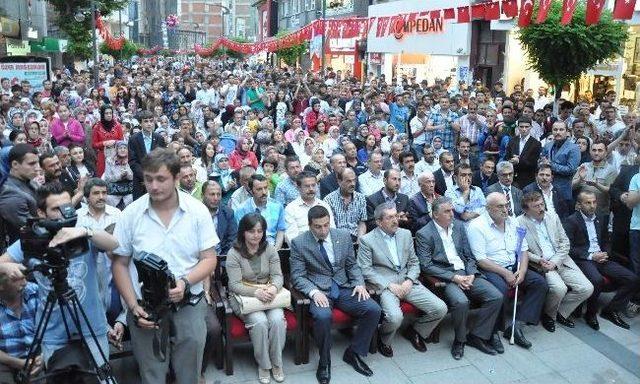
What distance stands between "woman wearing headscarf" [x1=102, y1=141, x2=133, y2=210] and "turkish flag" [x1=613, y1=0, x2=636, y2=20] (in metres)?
7.53

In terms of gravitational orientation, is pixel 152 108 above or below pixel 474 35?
below

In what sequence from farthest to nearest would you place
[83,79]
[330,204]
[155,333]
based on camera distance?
1. [83,79]
2. [330,204]
3. [155,333]

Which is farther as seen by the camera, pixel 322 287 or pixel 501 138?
pixel 501 138

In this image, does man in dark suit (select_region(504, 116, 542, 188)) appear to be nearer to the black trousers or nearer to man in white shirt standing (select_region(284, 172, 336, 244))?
the black trousers

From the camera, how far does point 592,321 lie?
5969 mm

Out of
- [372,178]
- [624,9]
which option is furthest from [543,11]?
[372,178]

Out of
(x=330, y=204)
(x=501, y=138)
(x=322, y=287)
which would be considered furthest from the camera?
(x=501, y=138)

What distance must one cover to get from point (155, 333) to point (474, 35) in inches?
778

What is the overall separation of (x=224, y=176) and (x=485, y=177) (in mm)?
3608

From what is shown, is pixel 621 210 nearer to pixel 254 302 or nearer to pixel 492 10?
pixel 254 302

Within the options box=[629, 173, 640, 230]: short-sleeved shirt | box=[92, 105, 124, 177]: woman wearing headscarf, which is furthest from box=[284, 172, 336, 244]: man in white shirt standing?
box=[92, 105, 124, 177]: woman wearing headscarf

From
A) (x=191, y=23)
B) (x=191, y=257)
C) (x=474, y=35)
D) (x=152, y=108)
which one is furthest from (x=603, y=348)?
(x=191, y=23)

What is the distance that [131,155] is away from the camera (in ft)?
26.7

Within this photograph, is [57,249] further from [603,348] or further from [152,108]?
[152,108]
